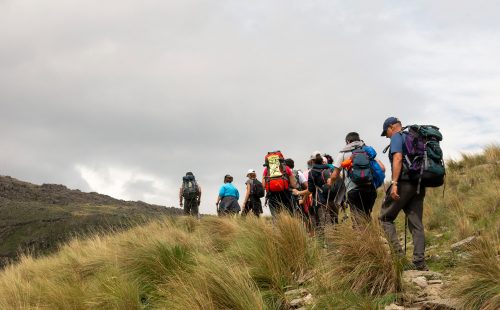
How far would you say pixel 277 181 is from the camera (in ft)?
32.4

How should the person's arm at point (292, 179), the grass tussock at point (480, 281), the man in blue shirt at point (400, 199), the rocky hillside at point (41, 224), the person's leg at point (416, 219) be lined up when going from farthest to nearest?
the rocky hillside at point (41, 224)
the person's arm at point (292, 179)
the man in blue shirt at point (400, 199)
the person's leg at point (416, 219)
the grass tussock at point (480, 281)

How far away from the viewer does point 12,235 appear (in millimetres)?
23156

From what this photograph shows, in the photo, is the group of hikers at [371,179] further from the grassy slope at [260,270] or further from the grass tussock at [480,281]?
the grass tussock at [480,281]

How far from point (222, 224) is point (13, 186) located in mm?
32882

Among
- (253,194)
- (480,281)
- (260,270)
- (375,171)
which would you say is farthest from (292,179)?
(480,281)

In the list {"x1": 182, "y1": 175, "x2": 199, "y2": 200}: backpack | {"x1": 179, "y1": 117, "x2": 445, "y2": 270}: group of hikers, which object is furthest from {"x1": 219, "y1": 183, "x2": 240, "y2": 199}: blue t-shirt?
{"x1": 179, "y1": 117, "x2": 445, "y2": 270}: group of hikers

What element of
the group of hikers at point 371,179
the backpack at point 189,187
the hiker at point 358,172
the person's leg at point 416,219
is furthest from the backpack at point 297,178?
the backpack at point 189,187

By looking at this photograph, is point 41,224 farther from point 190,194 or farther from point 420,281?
point 420,281

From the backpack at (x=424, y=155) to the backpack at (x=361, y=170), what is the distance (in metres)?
0.96

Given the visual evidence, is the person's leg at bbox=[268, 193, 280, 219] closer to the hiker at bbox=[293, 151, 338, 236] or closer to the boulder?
the hiker at bbox=[293, 151, 338, 236]

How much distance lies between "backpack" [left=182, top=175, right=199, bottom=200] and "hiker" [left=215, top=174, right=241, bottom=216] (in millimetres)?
1900

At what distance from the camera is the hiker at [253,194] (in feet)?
40.9

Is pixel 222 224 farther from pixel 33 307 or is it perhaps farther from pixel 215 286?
pixel 215 286

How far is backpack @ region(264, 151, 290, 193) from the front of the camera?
32.4 feet
